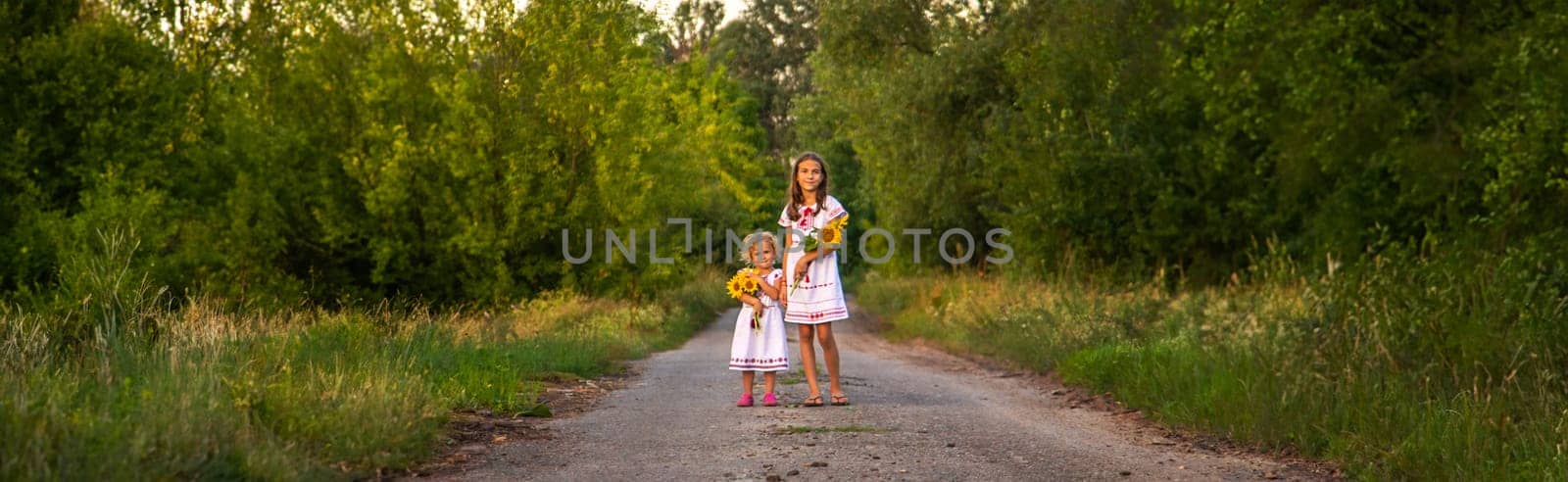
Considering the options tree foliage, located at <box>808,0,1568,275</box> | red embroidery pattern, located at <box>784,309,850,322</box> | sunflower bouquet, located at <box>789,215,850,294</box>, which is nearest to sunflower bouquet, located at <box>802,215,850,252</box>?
sunflower bouquet, located at <box>789,215,850,294</box>

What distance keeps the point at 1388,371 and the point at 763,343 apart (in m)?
4.81

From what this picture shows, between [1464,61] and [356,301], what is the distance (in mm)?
22591

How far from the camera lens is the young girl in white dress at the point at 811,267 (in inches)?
443

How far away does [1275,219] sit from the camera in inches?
941

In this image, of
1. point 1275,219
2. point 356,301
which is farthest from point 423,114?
point 1275,219

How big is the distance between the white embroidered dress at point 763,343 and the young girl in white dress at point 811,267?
1.01ft

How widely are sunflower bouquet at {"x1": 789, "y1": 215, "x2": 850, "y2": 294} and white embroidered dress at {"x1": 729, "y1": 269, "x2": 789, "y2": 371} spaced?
586mm

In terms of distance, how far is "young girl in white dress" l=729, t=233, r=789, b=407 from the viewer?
1175 cm

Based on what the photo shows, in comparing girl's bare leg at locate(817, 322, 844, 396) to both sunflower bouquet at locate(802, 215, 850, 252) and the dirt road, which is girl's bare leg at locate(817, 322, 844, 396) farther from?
sunflower bouquet at locate(802, 215, 850, 252)

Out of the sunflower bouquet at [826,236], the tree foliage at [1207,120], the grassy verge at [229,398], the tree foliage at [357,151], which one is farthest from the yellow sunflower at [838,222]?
the tree foliage at [357,151]

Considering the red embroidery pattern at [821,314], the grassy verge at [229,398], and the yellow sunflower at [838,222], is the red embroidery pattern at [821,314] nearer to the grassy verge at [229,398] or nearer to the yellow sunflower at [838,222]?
the yellow sunflower at [838,222]

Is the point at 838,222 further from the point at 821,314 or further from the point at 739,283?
the point at 739,283

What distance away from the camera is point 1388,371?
31.5 feet

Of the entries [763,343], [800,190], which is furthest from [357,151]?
[800,190]
